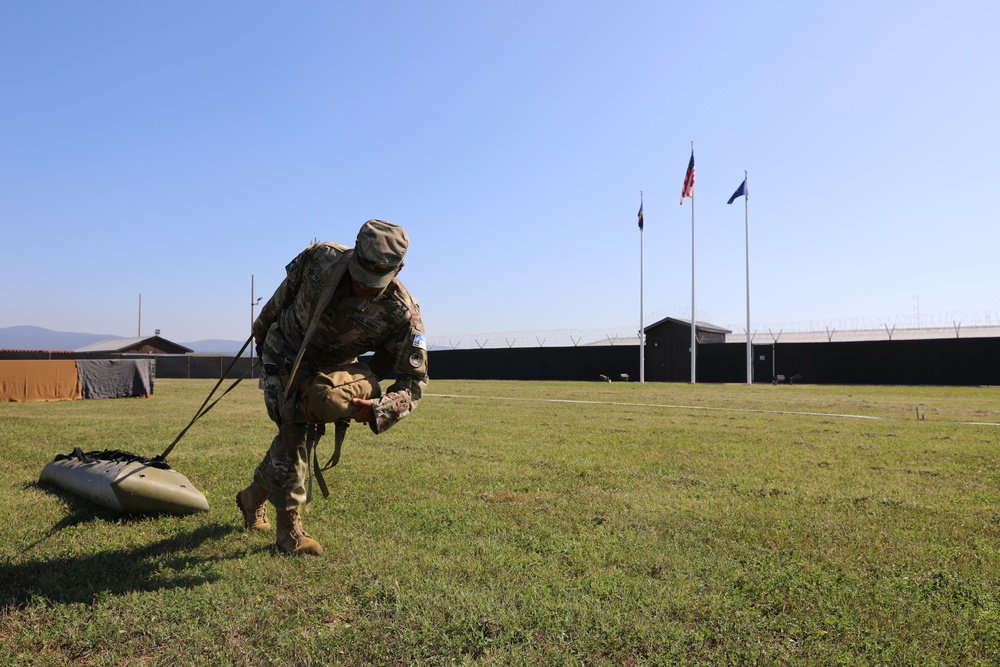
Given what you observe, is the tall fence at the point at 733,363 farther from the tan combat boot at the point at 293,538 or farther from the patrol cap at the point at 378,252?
the patrol cap at the point at 378,252

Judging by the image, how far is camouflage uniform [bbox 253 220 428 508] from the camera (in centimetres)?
400

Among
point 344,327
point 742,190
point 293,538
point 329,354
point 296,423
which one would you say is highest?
point 742,190

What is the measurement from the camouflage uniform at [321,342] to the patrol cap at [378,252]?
13 cm

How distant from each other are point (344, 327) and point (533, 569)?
181 centimetres

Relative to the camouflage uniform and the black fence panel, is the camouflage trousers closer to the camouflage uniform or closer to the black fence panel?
the camouflage uniform

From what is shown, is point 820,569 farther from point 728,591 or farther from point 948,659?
point 948,659

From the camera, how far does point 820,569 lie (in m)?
3.85

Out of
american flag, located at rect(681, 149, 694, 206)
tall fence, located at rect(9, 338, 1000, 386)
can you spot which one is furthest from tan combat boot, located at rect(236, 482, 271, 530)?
american flag, located at rect(681, 149, 694, 206)

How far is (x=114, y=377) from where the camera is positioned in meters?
22.0

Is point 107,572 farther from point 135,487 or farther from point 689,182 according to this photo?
point 689,182

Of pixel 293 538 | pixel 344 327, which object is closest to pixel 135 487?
pixel 293 538

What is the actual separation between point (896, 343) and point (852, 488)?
1377 inches

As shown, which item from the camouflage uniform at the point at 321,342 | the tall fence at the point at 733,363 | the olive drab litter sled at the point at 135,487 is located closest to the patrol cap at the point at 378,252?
the camouflage uniform at the point at 321,342

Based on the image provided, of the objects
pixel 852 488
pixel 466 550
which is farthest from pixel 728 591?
pixel 852 488
